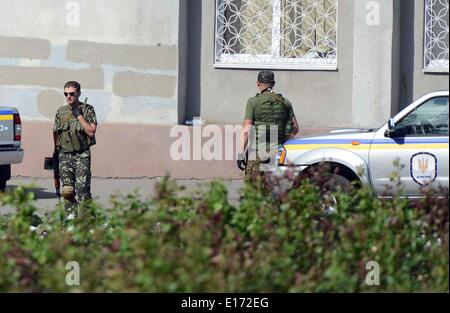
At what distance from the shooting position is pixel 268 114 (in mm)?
11039

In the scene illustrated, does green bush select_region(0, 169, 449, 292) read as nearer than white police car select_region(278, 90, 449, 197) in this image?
Yes

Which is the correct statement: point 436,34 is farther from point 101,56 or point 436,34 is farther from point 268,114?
point 268,114

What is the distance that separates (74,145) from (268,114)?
6.57 feet

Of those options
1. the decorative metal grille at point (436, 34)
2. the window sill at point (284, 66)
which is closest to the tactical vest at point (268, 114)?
the window sill at point (284, 66)

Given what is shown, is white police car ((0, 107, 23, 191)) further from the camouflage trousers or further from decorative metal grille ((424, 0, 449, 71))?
decorative metal grille ((424, 0, 449, 71))

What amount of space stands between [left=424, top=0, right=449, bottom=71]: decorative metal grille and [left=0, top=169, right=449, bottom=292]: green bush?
9.31 meters

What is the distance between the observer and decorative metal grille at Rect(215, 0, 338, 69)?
1581 cm

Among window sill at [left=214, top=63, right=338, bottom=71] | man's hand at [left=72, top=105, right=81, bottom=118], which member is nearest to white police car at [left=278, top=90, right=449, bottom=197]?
man's hand at [left=72, top=105, right=81, bottom=118]

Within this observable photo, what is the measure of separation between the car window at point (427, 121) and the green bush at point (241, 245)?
4480 millimetres

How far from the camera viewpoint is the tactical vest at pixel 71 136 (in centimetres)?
1075

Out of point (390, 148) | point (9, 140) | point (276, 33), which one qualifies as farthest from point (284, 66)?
point (390, 148)
